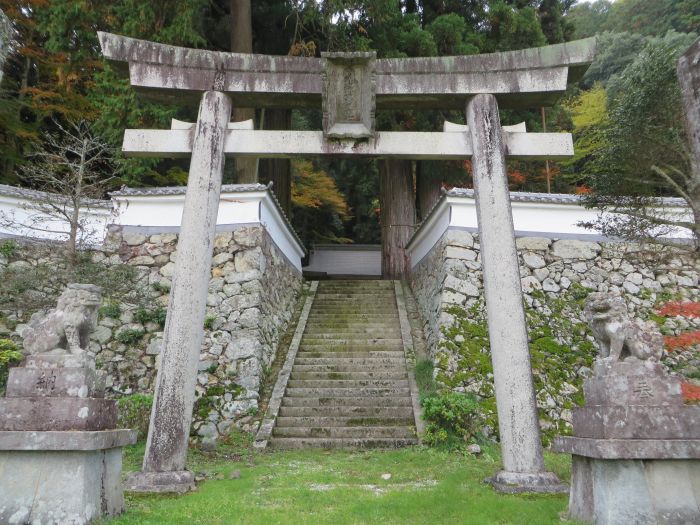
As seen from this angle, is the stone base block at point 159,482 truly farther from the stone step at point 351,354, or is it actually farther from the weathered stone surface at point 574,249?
the weathered stone surface at point 574,249

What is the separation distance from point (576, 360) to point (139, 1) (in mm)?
11726

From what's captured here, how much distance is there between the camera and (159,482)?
526 centimetres

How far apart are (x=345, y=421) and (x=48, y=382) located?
526 cm

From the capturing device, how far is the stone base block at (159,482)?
17.1ft

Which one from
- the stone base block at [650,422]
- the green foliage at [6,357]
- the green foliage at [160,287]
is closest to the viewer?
the stone base block at [650,422]

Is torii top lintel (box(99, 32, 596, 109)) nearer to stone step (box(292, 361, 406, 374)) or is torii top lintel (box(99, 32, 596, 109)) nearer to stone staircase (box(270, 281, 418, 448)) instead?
stone staircase (box(270, 281, 418, 448))

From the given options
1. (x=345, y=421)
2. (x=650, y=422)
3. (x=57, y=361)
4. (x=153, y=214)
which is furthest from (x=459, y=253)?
(x=57, y=361)

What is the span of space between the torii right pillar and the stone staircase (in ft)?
9.51

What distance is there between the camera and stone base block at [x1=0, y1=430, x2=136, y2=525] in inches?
156

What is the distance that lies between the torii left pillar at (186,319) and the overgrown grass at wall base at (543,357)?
4.98 m

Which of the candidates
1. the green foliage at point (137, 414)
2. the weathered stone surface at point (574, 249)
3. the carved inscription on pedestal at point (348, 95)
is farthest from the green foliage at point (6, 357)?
the weathered stone surface at point (574, 249)

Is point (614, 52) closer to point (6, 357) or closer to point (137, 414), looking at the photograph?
point (137, 414)

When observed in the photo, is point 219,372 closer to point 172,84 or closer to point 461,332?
point 461,332

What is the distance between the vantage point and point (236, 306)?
→ 34.0 feet
